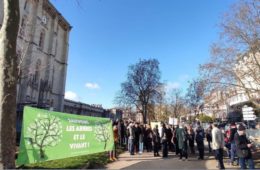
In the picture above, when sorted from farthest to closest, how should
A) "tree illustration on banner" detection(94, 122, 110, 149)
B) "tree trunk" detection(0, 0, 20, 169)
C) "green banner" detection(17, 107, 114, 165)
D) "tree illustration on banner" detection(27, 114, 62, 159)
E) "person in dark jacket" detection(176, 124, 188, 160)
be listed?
"person in dark jacket" detection(176, 124, 188, 160) → "tree illustration on banner" detection(94, 122, 110, 149) → "tree illustration on banner" detection(27, 114, 62, 159) → "green banner" detection(17, 107, 114, 165) → "tree trunk" detection(0, 0, 20, 169)

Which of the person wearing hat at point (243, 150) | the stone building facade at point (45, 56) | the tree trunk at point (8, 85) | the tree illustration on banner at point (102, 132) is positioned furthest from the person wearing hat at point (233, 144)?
the stone building facade at point (45, 56)

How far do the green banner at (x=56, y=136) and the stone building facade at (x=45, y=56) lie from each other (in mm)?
26172

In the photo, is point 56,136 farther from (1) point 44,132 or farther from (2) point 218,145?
(2) point 218,145

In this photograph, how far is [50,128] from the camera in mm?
8938

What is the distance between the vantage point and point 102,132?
12469 mm

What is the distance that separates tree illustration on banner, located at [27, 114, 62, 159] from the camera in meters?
8.14

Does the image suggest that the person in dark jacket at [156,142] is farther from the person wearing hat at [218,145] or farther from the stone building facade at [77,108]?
the stone building facade at [77,108]

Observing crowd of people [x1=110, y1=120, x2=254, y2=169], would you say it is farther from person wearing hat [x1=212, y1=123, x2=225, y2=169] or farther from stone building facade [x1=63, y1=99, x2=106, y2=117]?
stone building facade [x1=63, y1=99, x2=106, y2=117]

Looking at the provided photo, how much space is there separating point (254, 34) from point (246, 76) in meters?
3.48

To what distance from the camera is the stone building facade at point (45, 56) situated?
37759 mm

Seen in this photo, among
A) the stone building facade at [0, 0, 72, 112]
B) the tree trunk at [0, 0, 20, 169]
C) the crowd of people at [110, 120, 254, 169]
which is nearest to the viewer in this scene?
the tree trunk at [0, 0, 20, 169]

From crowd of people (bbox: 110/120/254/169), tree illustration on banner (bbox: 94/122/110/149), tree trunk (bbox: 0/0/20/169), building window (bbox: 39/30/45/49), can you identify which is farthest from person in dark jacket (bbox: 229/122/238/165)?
building window (bbox: 39/30/45/49)

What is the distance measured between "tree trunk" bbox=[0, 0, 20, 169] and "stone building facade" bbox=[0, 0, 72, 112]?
100ft

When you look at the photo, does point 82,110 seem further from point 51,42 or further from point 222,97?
point 222,97
